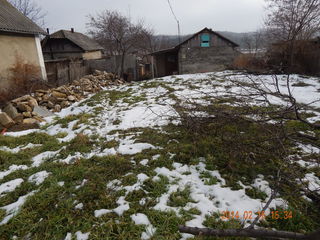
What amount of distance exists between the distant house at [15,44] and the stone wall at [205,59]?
10332mm

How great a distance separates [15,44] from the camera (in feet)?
27.6

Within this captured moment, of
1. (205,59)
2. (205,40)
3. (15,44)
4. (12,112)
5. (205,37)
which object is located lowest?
(12,112)

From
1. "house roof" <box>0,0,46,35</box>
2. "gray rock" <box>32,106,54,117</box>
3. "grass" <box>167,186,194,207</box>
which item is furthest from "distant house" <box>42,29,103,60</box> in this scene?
"grass" <box>167,186,194,207</box>

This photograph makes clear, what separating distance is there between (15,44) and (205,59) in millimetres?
12959

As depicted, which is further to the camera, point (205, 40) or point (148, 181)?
point (205, 40)

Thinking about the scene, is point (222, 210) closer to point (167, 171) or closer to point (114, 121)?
point (167, 171)

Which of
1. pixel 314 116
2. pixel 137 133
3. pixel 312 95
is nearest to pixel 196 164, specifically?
pixel 137 133

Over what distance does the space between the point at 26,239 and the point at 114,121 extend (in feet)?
11.5

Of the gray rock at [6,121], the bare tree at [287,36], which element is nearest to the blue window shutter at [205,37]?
the bare tree at [287,36]

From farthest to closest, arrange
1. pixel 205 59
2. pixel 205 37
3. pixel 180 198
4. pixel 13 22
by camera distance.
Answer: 1. pixel 205 59
2. pixel 205 37
3. pixel 13 22
4. pixel 180 198

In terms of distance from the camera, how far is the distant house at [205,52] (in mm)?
14445
